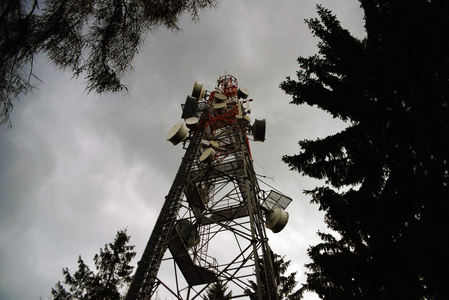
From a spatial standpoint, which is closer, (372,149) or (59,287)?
(372,149)

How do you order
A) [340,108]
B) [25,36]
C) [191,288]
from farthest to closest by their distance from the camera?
1. [191,288]
2. [340,108]
3. [25,36]

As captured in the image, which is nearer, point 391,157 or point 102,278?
point 391,157

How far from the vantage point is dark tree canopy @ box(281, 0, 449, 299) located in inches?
147

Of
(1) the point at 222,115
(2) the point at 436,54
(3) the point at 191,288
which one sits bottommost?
(3) the point at 191,288

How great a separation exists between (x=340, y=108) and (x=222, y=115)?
7.63 metres

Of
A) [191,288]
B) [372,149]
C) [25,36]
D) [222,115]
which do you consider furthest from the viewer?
[222,115]

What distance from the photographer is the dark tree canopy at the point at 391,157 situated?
373cm

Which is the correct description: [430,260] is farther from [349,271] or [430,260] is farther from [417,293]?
[349,271]

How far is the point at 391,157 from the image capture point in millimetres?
4801

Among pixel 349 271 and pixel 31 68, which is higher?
pixel 31 68

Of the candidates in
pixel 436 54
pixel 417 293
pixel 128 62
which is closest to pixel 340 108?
pixel 436 54

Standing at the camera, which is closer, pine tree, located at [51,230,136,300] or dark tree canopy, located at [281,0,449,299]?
dark tree canopy, located at [281,0,449,299]

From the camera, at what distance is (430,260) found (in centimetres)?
348

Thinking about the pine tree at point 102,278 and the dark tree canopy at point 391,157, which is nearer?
the dark tree canopy at point 391,157
